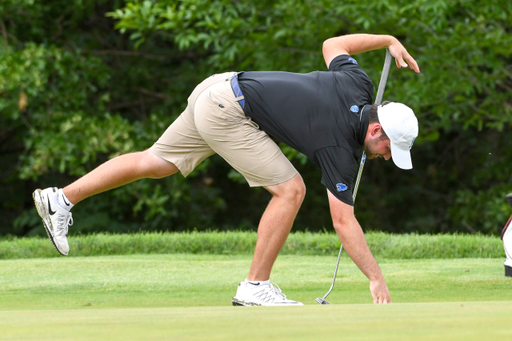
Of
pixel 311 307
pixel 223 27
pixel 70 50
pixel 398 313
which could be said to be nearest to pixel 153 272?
pixel 311 307

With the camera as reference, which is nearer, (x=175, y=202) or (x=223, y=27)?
(x=223, y=27)

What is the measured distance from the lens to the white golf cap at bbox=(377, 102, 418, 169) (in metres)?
3.32

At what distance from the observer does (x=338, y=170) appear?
10.6 ft

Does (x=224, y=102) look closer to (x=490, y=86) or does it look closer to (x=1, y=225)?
(x=490, y=86)

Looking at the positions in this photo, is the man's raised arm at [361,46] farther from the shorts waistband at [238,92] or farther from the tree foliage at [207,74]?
the tree foliage at [207,74]

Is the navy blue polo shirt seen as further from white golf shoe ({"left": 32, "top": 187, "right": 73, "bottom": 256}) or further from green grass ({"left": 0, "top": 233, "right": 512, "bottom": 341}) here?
white golf shoe ({"left": 32, "top": 187, "right": 73, "bottom": 256})

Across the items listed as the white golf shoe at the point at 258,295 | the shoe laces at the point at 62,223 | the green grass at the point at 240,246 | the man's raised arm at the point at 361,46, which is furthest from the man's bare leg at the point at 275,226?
the green grass at the point at 240,246

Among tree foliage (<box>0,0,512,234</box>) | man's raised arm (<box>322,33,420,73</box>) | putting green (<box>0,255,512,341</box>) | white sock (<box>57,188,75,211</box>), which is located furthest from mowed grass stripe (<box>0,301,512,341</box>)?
tree foliage (<box>0,0,512,234</box>)

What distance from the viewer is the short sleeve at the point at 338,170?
126 inches

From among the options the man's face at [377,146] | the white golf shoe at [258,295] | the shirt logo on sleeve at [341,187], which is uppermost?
→ the man's face at [377,146]

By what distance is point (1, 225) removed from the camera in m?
13.0

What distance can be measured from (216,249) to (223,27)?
3708 millimetres

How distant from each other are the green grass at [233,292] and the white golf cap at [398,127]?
73 centimetres

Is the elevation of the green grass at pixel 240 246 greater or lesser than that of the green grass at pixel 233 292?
lesser
